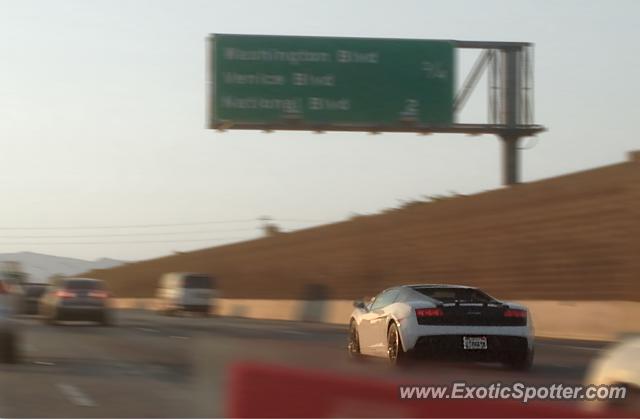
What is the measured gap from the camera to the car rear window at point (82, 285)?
40156 millimetres

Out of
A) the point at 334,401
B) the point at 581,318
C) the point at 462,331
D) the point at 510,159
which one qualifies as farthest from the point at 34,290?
the point at 334,401

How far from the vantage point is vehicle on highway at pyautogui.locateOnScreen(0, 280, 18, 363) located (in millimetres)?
19188

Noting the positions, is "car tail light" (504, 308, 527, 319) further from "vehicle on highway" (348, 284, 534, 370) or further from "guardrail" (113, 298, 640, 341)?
"guardrail" (113, 298, 640, 341)

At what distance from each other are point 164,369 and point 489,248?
2729 centimetres

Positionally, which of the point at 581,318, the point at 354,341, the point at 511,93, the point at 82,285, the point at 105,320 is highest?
the point at 511,93

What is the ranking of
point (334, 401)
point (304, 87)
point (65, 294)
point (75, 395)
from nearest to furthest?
point (334, 401)
point (75, 395)
point (65, 294)
point (304, 87)

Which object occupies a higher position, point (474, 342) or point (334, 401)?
point (334, 401)

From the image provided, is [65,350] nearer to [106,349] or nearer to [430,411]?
[106,349]

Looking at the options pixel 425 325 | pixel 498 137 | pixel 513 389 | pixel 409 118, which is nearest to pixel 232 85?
pixel 409 118

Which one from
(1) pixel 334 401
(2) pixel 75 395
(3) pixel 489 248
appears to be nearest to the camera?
(1) pixel 334 401

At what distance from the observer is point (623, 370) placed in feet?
25.8

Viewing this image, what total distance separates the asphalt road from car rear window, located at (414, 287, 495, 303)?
1.04 metres

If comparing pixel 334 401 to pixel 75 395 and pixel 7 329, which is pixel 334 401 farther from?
pixel 7 329

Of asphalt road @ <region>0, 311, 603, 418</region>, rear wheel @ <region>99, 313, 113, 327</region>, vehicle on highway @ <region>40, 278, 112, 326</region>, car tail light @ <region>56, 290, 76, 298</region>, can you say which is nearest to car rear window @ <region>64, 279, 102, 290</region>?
vehicle on highway @ <region>40, 278, 112, 326</region>
